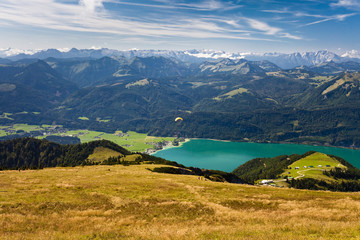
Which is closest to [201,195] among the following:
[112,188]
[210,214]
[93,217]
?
[210,214]

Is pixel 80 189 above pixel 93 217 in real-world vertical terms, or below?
below

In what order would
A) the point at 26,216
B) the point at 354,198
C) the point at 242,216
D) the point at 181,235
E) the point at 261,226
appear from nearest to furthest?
the point at 181,235 < the point at 261,226 < the point at 26,216 < the point at 242,216 < the point at 354,198

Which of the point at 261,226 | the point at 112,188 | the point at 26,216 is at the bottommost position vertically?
the point at 112,188

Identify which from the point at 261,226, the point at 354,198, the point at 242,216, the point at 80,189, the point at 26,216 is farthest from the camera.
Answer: the point at 80,189

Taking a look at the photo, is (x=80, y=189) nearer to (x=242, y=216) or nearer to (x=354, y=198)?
(x=242, y=216)

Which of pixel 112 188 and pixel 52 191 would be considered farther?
pixel 112 188

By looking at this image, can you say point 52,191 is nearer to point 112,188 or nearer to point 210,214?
point 112,188
